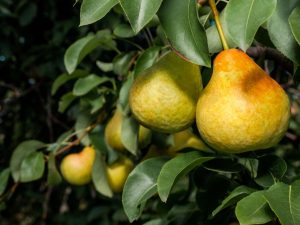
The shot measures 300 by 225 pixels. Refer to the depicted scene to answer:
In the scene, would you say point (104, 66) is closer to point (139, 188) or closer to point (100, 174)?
point (100, 174)

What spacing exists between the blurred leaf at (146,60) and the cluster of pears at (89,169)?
19.0 inches

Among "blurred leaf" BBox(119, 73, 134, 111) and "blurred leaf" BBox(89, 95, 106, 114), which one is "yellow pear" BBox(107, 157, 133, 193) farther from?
"blurred leaf" BBox(119, 73, 134, 111)

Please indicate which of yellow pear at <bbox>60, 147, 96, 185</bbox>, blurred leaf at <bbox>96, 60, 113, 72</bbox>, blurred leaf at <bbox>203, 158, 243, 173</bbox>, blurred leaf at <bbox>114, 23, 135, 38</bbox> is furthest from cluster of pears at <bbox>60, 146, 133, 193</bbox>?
blurred leaf at <bbox>203, 158, 243, 173</bbox>

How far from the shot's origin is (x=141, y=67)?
43.3 inches

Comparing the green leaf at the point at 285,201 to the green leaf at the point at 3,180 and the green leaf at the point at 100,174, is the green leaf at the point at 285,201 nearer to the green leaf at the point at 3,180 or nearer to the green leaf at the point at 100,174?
the green leaf at the point at 100,174

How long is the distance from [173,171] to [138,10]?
257mm

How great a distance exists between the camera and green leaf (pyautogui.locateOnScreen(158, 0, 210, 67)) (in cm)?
79

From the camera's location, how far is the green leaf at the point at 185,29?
0.79 meters

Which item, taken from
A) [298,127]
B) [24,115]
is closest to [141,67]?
[298,127]

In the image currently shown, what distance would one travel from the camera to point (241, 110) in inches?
30.2

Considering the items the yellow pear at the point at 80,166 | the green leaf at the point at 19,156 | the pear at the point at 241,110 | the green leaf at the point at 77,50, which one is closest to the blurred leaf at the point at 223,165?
the pear at the point at 241,110

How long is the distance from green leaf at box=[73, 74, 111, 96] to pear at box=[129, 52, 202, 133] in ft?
1.85

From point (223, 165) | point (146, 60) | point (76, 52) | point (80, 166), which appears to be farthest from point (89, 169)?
point (223, 165)

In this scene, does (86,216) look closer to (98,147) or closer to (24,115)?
(24,115)
